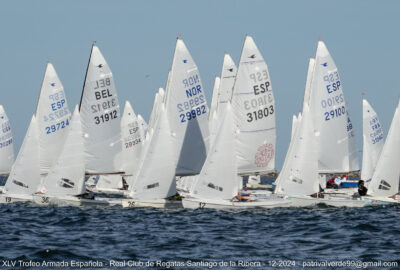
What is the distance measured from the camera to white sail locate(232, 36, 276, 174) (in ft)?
130

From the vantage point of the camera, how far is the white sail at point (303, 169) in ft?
119

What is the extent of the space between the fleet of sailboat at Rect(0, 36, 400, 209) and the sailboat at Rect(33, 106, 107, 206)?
0.15 ft

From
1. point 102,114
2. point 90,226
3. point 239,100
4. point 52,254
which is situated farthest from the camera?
point 102,114

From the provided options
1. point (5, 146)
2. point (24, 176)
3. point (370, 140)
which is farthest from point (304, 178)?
point (5, 146)

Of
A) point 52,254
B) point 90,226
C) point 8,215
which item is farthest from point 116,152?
point 52,254

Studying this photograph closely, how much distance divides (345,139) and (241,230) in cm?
2148

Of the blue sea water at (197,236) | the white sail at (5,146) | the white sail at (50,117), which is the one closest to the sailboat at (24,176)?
the blue sea water at (197,236)

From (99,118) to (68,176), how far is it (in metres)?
7.99

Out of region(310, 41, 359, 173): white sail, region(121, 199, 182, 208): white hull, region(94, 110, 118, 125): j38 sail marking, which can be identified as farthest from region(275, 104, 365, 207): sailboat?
region(94, 110, 118, 125): j38 sail marking

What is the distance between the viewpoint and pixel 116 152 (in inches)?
1742

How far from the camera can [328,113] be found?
151ft

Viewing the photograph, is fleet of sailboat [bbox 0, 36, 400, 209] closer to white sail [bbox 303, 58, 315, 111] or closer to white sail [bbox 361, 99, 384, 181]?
white sail [bbox 303, 58, 315, 111]

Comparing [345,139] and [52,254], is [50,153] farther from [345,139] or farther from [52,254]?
[52,254]

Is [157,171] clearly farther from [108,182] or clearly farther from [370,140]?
[108,182]
